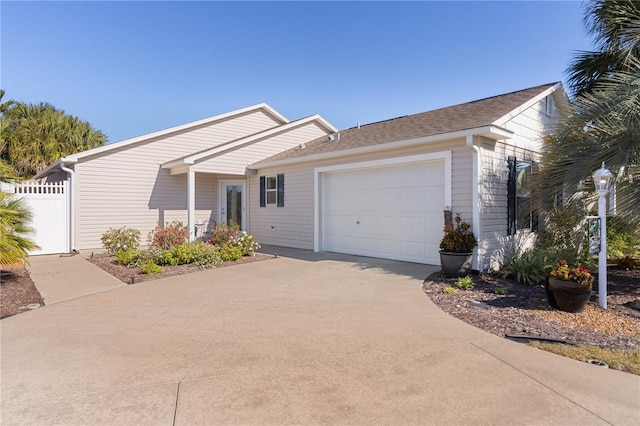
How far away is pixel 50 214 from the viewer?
1091 centimetres

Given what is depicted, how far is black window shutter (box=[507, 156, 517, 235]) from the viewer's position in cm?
832

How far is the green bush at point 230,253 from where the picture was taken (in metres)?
9.11

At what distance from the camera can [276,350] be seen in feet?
11.9

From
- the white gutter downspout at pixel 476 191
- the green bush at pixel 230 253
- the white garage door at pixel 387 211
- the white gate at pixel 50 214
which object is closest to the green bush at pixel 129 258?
the green bush at pixel 230 253

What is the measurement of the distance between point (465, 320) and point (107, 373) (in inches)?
158

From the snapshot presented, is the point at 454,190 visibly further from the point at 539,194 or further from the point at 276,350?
the point at 276,350

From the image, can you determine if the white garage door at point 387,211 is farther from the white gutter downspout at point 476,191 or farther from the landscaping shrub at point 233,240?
the landscaping shrub at point 233,240

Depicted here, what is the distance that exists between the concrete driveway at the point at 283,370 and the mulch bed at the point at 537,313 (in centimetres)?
53

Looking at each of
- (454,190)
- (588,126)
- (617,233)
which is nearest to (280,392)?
(454,190)

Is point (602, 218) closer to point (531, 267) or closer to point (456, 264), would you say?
point (531, 267)

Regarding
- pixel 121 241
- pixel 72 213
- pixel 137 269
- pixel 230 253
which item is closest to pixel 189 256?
pixel 230 253

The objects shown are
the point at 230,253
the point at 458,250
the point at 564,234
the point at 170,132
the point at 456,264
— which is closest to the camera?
the point at 456,264

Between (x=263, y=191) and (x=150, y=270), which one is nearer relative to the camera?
(x=150, y=270)

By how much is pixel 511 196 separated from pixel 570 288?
12.9ft
